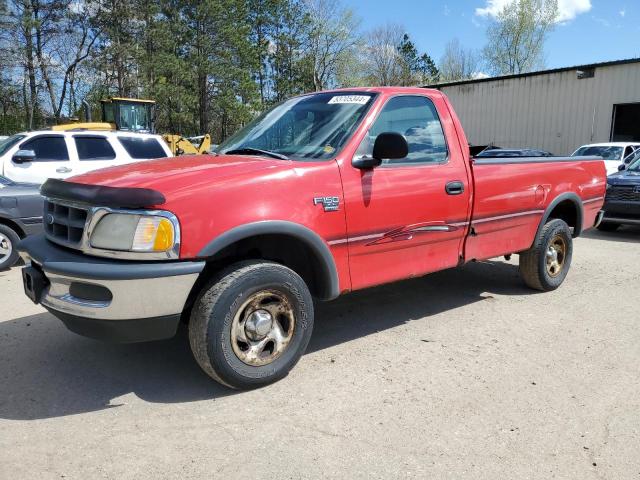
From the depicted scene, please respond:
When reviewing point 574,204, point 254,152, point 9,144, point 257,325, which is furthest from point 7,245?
point 574,204

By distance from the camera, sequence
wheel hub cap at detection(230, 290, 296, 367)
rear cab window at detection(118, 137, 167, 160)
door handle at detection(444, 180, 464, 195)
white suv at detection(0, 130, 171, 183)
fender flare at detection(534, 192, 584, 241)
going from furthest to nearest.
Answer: rear cab window at detection(118, 137, 167, 160)
white suv at detection(0, 130, 171, 183)
fender flare at detection(534, 192, 584, 241)
door handle at detection(444, 180, 464, 195)
wheel hub cap at detection(230, 290, 296, 367)

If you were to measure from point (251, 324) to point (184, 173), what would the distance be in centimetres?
104

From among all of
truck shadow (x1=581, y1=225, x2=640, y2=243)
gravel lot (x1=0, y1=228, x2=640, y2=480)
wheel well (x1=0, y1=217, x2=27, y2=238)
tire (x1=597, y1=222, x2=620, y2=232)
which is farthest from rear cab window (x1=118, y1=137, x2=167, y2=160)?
tire (x1=597, y1=222, x2=620, y2=232)

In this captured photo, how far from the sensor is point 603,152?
16125 mm

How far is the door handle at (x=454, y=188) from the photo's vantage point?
4309mm

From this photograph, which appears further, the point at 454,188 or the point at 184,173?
the point at 454,188

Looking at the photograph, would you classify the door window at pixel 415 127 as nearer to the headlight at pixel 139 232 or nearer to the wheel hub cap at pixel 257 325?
the wheel hub cap at pixel 257 325

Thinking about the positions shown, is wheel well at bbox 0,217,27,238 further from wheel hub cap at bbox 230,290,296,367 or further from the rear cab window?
wheel hub cap at bbox 230,290,296,367

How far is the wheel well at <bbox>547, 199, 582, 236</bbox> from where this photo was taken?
5898 millimetres

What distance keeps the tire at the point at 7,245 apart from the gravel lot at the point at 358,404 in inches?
85.1

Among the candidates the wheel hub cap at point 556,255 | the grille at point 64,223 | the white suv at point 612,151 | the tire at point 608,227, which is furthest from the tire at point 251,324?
the white suv at point 612,151

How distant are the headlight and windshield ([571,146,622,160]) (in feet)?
50.6

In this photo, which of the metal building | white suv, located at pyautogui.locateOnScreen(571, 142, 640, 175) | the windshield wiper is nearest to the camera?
the windshield wiper

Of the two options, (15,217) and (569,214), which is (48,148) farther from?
(569,214)
